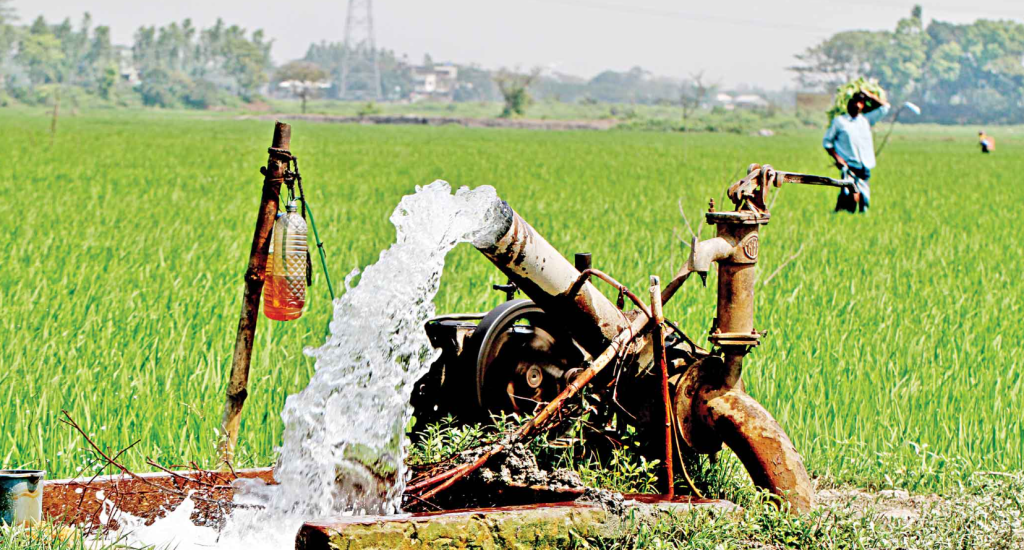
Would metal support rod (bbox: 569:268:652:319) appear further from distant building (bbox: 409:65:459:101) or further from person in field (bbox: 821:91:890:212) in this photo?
distant building (bbox: 409:65:459:101)

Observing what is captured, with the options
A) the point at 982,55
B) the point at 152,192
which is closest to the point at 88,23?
the point at 982,55

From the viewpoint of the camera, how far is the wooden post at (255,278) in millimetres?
4020

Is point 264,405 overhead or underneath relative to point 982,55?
underneath

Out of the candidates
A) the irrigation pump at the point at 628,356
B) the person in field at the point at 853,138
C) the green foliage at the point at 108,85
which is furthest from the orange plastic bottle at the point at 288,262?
the green foliage at the point at 108,85

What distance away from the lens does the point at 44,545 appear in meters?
3.27

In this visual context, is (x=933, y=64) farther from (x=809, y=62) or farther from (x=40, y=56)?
(x=40, y=56)

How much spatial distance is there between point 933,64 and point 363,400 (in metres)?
142

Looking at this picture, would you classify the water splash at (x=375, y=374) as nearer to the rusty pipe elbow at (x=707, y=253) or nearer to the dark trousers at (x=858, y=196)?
the rusty pipe elbow at (x=707, y=253)

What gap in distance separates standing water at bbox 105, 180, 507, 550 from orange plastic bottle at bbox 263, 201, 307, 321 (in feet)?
0.79

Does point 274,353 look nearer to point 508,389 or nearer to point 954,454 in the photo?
point 508,389

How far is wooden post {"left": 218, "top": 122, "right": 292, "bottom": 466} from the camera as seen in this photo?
4020 millimetres

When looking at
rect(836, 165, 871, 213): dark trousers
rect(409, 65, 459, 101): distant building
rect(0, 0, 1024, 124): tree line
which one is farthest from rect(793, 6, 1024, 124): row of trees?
rect(836, 165, 871, 213): dark trousers

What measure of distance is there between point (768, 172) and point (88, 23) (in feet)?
523

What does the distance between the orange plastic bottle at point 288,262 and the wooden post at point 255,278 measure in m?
0.04
